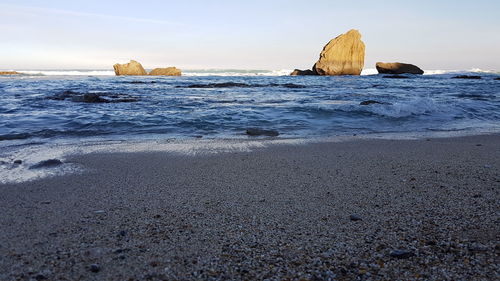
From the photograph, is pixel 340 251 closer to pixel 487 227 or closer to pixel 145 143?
pixel 487 227

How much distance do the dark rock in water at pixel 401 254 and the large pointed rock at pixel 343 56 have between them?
5918cm

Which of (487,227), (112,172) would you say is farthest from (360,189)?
(112,172)

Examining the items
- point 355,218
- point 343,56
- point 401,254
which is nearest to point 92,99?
point 355,218

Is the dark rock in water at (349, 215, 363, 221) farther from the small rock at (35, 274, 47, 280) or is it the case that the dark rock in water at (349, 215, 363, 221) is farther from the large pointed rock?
the large pointed rock

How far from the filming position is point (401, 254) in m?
1.79

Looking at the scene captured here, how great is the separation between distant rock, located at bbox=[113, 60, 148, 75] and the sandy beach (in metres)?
63.3

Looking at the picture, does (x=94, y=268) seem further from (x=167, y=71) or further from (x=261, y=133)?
(x=167, y=71)

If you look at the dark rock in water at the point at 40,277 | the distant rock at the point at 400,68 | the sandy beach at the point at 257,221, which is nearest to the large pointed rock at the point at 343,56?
the distant rock at the point at 400,68

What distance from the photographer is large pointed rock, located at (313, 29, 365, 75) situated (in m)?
58.6

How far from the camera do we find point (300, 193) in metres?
2.90

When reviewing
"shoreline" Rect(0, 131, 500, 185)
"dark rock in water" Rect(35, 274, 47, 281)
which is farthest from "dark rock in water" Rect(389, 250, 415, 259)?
"shoreline" Rect(0, 131, 500, 185)

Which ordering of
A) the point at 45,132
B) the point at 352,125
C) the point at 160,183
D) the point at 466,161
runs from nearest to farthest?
the point at 160,183 < the point at 466,161 < the point at 45,132 < the point at 352,125

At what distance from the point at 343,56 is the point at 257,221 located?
61.3 m

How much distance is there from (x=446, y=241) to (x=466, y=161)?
8.05ft
